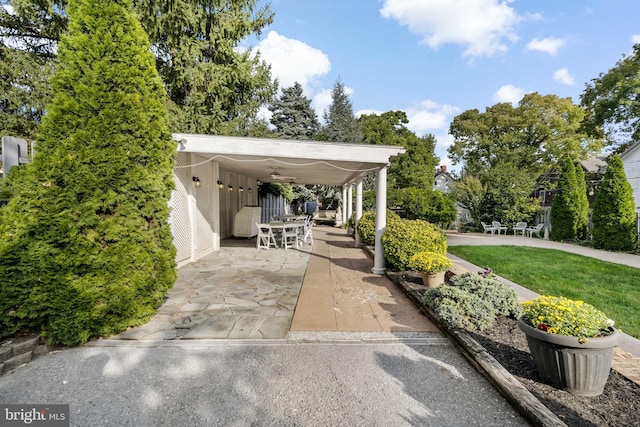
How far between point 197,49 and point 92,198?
8973mm

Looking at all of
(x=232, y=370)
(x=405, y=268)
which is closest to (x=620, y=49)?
(x=405, y=268)

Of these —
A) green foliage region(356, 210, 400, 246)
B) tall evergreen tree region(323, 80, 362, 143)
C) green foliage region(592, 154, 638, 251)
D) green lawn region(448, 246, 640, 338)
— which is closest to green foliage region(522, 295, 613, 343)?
green lawn region(448, 246, 640, 338)

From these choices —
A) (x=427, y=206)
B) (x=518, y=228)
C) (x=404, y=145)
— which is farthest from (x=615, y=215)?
(x=404, y=145)

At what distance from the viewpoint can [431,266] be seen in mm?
4445

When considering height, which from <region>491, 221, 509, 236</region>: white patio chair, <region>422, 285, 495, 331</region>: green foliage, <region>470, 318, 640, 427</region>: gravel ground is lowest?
<region>470, 318, 640, 427</region>: gravel ground

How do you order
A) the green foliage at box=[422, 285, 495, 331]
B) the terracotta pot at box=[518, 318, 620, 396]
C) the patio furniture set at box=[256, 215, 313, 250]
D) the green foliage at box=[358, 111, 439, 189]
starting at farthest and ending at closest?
the green foliage at box=[358, 111, 439, 189], the patio furniture set at box=[256, 215, 313, 250], the green foliage at box=[422, 285, 495, 331], the terracotta pot at box=[518, 318, 620, 396]

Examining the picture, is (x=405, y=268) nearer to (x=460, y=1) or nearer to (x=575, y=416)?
(x=575, y=416)

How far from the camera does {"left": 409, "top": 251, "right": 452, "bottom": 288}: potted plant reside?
176 inches

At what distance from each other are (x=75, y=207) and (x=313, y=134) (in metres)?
19.1

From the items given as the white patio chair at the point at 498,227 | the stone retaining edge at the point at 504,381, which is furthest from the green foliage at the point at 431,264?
the white patio chair at the point at 498,227

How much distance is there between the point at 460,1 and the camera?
6.56 metres

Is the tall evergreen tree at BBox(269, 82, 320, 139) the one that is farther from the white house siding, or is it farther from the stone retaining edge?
the stone retaining edge

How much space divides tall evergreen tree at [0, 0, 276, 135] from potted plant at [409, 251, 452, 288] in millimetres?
8867

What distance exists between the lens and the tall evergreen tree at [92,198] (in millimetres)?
2699
